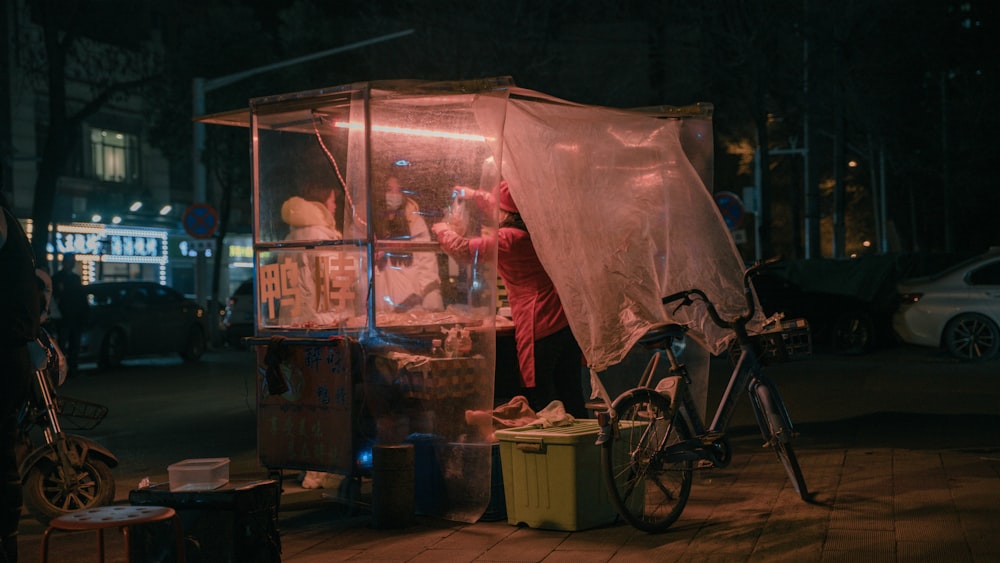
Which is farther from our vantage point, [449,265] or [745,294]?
[449,265]

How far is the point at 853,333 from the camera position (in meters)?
21.0

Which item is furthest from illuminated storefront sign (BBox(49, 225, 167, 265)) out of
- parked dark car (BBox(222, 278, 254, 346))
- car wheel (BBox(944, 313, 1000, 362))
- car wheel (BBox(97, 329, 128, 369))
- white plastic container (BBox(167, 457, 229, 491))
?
white plastic container (BBox(167, 457, 229, 491))

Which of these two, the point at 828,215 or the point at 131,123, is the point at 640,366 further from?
the point at 828,215

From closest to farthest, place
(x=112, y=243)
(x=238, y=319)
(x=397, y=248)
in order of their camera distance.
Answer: (x=397, y=248) < (x=238, y=319) < (x=112, y=243)

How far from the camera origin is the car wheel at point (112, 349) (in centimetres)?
2042

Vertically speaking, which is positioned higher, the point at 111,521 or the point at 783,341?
the point at 783,341

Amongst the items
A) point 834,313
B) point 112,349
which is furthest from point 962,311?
point 112,349

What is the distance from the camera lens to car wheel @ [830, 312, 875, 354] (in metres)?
20.9

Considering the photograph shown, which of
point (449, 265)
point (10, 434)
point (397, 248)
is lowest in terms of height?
point (10, 434)

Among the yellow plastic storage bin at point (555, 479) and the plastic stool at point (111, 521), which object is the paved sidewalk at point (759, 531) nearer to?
the yellow plastic storage bin at point (555, 479)

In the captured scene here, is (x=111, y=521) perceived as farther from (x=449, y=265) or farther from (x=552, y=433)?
(x=449, y=265)

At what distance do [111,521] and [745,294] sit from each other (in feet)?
14.0

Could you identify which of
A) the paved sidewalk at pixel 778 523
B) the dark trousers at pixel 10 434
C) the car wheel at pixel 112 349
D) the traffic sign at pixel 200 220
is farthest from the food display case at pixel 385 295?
the traffic sign at pixel 200 220

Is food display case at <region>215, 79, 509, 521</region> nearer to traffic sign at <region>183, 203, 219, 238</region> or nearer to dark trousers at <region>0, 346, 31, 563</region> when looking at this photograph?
dark trousers at <region>0, 346, 31, 563</region>
